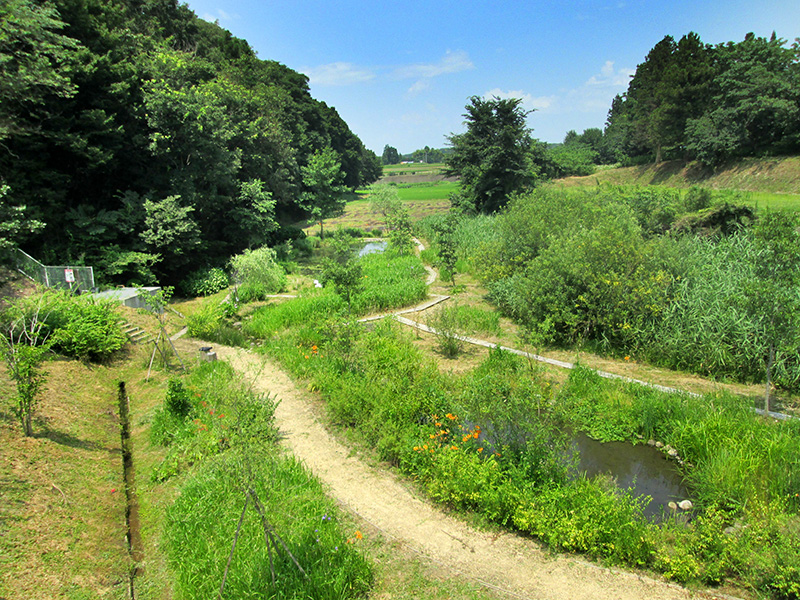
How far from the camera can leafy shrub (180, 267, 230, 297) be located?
19.8 meters

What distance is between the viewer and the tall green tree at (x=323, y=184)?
31.9 metres

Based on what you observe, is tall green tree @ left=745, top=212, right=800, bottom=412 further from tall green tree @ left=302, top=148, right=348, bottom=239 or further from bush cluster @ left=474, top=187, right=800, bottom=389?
tall green tree @ left=302, top=148, right=348, bottom=239

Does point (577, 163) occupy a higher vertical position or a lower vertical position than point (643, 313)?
higher

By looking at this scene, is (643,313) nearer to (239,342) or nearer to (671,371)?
(671,371)

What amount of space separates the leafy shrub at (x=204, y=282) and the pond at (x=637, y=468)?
1703 cm

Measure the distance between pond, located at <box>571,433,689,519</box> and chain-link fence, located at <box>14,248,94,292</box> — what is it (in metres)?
A: 13.8

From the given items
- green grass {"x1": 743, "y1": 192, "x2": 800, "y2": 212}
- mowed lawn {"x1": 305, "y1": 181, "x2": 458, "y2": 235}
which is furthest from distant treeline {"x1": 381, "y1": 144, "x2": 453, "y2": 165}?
green grass {"x1": 743, "y1": 192, "x2": 800, "y2": 212}

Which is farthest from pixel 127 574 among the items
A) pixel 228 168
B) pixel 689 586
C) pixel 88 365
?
pixel 228 168

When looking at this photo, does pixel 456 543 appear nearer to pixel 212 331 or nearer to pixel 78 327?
pixel 78 327

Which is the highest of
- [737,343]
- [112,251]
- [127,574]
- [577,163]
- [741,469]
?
[577,163]

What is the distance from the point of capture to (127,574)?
519 cm

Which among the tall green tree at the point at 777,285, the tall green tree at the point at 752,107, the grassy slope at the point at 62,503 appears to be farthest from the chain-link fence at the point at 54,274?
the tall green tree at the point at 752,107

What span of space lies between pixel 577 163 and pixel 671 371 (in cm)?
4521

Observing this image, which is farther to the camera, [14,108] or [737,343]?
[14,108]
